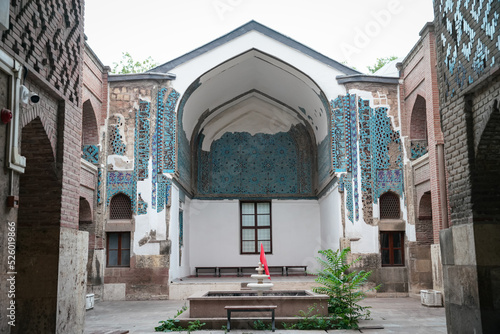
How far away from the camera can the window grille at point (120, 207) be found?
15.6 meters

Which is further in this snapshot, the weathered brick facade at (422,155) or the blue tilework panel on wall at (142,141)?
the blue tilework panel on wall at (142,141)

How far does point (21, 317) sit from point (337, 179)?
10.4 metres

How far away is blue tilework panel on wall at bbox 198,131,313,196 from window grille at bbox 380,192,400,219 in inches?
175

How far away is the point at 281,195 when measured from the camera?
19.9 metres

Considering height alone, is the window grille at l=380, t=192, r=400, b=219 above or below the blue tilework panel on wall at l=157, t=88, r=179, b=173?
below

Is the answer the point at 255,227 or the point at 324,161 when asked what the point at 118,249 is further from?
the point at 324,161

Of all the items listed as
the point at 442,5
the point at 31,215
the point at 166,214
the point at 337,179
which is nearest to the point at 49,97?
the point at 31,215

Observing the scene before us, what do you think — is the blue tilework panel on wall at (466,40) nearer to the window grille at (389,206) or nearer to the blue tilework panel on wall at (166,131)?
the window grille at (389,206)

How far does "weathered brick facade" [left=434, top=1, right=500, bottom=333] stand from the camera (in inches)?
272

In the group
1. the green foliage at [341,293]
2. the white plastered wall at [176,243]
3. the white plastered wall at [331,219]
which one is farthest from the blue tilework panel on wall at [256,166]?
the green foliage at [341,293]

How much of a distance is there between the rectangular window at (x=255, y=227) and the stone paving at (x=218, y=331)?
5620 millimetres

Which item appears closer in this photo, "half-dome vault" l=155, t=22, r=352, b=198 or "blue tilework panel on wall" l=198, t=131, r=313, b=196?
"half-dome vault" l=155, t=22, r=352, b=198

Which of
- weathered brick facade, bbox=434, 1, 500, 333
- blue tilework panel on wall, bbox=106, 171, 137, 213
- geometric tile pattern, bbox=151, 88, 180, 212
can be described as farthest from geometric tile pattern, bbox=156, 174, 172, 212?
weathered brick facade, bbox=434, 1, 500, 333

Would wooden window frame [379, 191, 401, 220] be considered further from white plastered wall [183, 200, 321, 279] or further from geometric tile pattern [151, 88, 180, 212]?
geometric tile pattern [151, 88, 180, 212]
